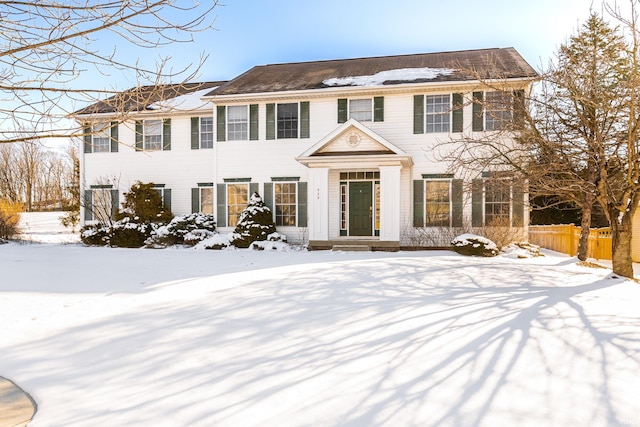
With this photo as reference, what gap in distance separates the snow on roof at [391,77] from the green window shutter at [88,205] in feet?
36.2

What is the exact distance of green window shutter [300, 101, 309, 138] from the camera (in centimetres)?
1534

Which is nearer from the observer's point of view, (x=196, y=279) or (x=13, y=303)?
(x=13, y=303)

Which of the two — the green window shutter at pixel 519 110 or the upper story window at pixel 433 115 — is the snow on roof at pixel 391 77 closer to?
the upper story window at pixel 433 115

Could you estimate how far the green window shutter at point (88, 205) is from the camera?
17.4m

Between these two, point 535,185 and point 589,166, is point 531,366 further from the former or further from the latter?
point 589,166

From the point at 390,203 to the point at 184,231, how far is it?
7.78m

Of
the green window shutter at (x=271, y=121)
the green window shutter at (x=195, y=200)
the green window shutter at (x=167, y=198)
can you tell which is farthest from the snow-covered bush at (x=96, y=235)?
the green window shutter at (x=271, y=121)

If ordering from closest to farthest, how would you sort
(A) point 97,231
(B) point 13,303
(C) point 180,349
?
(C) point 180,349 → (B) point 13,303 → (A) point 97,231

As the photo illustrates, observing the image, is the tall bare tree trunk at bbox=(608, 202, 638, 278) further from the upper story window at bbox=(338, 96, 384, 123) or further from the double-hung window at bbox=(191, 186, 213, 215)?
the double-hung window at bbox=(191, 186, 213, 215)

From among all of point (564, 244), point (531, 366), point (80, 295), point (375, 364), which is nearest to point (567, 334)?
point (531, 366)

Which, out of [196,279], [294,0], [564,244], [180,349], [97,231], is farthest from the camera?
[97,231]

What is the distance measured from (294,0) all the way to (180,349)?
8.24 m

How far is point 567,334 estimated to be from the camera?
4.39 metres

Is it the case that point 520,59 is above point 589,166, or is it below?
above
